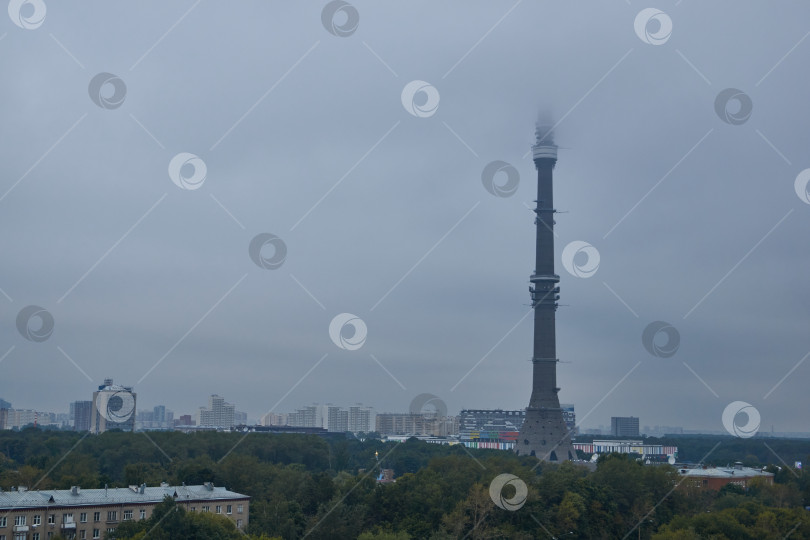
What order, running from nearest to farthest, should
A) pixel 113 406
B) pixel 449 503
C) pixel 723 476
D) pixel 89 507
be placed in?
pixel 89 507, pixel 449 503, pixel 723 476, pixel 113 406

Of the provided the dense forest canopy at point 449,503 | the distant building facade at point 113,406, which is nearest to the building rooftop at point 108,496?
the dense forest canopy at point 449,503

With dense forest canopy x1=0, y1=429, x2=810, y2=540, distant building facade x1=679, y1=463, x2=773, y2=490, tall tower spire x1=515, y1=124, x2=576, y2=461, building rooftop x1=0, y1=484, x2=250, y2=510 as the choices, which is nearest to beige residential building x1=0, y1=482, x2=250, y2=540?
building rooftop x1=0, y1=484, x2=250, y2=510

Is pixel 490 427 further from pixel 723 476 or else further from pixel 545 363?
pixel 723 476

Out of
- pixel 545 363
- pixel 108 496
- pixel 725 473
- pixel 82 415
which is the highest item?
pixel 82 415

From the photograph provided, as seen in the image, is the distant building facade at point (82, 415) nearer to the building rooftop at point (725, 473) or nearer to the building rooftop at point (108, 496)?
the building rooftop at point (725, 473)

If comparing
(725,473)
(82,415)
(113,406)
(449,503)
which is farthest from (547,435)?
(82,415)

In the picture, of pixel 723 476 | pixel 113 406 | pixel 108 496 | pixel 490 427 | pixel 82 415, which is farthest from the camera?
pixel 82 415
